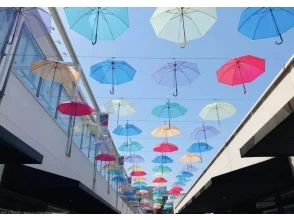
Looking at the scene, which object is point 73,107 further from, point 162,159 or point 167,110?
point 162,159

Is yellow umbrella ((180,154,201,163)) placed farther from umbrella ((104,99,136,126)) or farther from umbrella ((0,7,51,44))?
umbrella ((0,7,51,44))

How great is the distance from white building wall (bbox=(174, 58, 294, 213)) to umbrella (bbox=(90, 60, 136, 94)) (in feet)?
13.4

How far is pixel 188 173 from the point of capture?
21828 mm

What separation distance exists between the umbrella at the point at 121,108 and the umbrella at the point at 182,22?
494 centimetres

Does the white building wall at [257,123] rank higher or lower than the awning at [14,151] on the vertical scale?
higher

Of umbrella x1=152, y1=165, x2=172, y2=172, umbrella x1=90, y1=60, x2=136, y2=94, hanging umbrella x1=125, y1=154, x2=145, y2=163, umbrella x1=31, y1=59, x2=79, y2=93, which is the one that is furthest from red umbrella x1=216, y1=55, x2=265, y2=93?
umbrella x1=152, y1=165, x2=172, y2=172

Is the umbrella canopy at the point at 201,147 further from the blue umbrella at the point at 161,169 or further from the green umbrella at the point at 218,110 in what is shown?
the blue umbrella at the point at 161,169

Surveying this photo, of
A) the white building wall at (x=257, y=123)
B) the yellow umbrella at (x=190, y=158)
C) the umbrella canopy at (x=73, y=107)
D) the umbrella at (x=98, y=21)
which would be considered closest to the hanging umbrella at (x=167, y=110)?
the white building wall at (x=257, y=123)

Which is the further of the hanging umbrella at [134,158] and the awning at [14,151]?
the hanging umbrella at [134,158]

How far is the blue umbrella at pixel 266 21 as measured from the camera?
21.4 feet

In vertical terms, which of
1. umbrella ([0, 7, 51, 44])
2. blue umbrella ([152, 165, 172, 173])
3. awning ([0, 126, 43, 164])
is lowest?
awning ([0, 126, 43, 164])

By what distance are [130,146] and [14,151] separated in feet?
35.7

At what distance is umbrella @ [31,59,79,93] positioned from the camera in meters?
7.95

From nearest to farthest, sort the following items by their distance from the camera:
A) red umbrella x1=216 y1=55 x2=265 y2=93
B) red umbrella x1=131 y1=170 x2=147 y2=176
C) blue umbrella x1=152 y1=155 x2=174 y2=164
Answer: red umbrella x1=216 y1=55 x2=265 y2=93
blue umbrella x1=152 y1=155 x2=174 y2=164
red umbrella x1=131 y1=170 x2=147 y2=176
